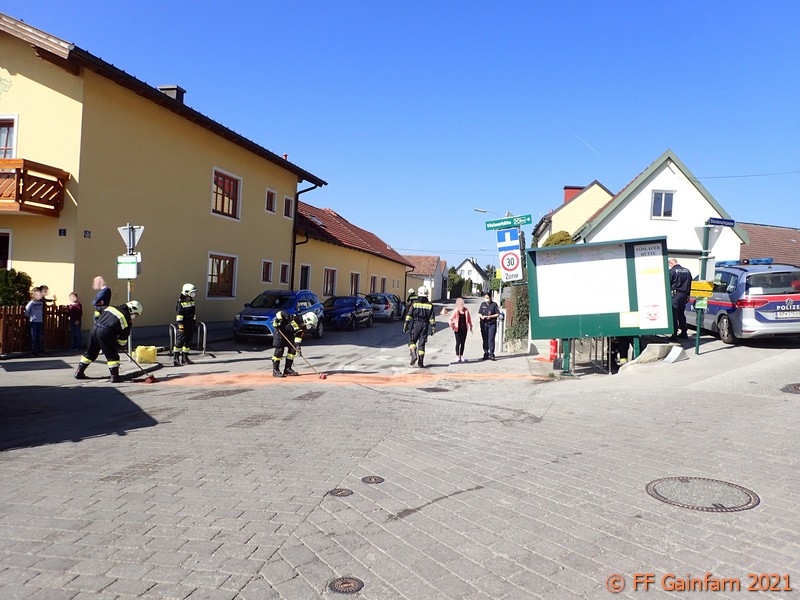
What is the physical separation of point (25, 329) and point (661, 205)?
23327 mm

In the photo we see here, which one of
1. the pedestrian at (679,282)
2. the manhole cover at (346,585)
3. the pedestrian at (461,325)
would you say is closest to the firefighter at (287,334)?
the pedestrian at (461,325)

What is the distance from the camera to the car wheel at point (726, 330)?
1193 cm

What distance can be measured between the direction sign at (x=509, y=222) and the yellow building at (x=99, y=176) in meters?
10.0

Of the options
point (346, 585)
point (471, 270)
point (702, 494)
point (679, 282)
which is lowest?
point (346, 585)

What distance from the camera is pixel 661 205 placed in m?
23.9

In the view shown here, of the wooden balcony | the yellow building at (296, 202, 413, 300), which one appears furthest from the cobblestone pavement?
the yellow building at (296, 202, 413, 300)

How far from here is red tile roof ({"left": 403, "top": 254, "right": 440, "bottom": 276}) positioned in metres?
70.5

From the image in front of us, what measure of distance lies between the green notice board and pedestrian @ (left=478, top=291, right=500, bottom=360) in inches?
92.5

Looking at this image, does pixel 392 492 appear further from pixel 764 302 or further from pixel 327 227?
pixel 327 227

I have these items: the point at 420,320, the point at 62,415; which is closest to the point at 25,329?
the point at 62,415

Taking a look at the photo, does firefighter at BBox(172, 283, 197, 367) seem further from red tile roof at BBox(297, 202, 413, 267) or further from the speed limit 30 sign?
red tile roof at BBox(297, 202, 413, 267)

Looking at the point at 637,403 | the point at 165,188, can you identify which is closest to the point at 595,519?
the point at 637,403

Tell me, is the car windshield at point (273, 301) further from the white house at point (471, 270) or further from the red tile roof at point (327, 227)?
the white house at point (471, 270)

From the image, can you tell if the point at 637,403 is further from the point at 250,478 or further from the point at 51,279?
the point at 51,279
